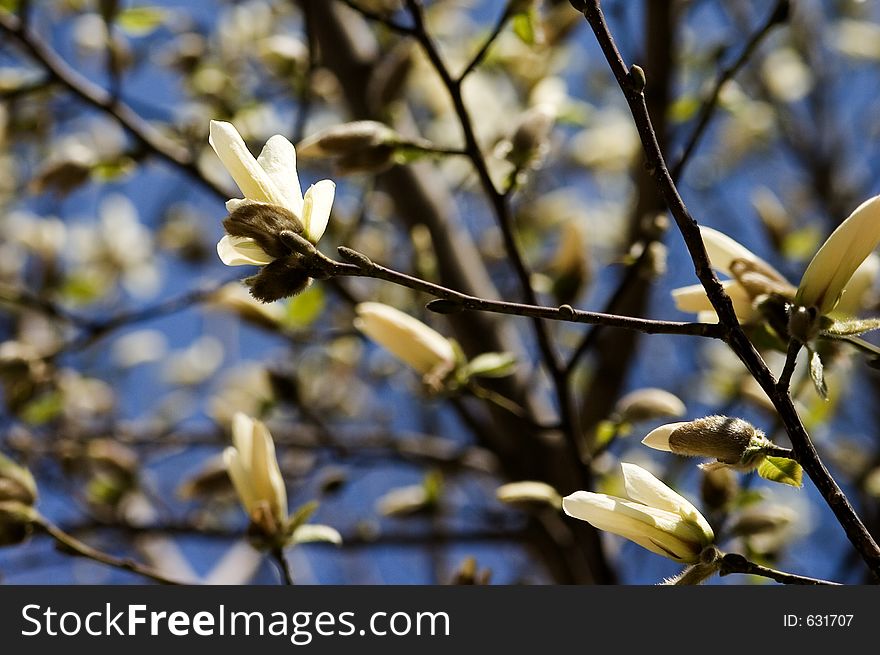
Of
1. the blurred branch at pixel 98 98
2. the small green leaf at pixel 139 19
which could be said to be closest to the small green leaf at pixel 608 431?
the blurred branch at pixel 98 98

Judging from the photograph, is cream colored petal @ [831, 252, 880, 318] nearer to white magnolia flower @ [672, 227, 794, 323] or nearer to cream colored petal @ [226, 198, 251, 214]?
white magnolia flower @ [672, 227, 794, 323]

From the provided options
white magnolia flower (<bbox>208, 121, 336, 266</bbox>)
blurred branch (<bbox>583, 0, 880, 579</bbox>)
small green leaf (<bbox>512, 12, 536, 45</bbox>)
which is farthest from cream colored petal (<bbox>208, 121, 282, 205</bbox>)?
small green leaf (<bbox>512, 12, 536, 45</bbox>)

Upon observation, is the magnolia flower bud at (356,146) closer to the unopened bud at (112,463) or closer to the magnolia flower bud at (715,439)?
the magnolia flower bud at (715,439)

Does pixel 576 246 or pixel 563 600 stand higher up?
pixel 576 246

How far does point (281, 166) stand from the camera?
787mm

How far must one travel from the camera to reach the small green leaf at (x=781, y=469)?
762mm

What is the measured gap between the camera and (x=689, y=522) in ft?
2.54

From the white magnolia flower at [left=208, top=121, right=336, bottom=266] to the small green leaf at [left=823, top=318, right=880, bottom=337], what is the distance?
15.7 inches

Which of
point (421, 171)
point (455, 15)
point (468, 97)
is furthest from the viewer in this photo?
point (455, 15)

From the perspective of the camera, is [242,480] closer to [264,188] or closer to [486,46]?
[264,188]

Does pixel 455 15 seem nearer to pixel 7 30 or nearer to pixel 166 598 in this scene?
pixel 7 30

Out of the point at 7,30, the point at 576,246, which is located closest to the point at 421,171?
the point at 576,246

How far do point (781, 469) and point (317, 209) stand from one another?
42 cm

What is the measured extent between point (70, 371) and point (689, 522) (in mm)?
1797
